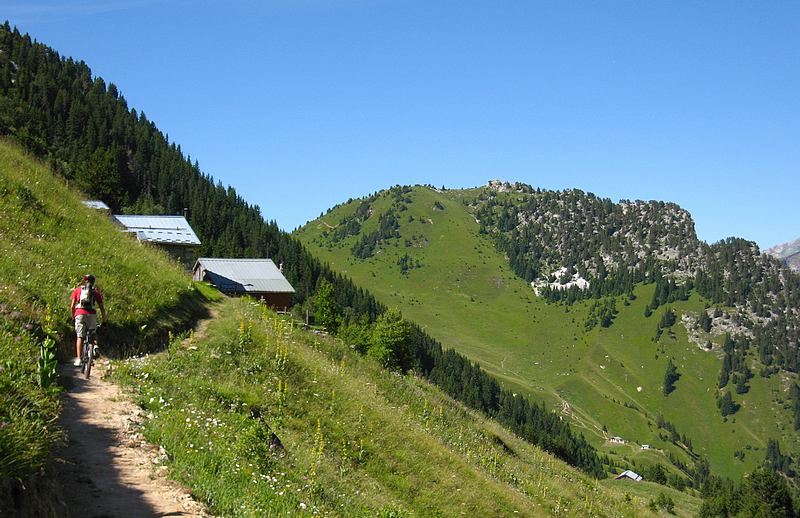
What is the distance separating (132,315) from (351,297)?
6845 inches

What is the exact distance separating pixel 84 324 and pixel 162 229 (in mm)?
58315

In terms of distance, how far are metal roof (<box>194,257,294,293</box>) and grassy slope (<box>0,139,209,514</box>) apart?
49.0 metres

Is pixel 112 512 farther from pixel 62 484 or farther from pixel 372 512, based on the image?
pixel 372 512

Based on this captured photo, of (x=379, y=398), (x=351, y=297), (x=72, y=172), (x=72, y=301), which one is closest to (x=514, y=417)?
(x=351, y=297)

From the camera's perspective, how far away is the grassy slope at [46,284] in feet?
32.4

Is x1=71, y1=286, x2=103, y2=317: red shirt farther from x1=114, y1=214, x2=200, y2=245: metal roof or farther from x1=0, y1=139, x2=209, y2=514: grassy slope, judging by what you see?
x1=114, y1=214, x2=200, y2=245: metal roof

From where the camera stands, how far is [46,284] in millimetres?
19031

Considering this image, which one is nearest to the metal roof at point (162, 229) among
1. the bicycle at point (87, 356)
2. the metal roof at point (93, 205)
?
the metal roof at point (93, 205)

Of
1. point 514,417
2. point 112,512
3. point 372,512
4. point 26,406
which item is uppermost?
point 26,406

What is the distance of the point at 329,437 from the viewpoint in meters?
19.6

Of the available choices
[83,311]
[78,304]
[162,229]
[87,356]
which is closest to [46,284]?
[78,304]

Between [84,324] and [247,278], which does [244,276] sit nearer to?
[247,278]

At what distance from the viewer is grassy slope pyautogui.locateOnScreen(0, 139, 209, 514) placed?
32.4ft

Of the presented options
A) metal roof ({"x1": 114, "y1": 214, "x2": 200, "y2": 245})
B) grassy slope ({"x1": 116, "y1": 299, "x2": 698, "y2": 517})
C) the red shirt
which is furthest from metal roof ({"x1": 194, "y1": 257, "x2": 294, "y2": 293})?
the red shirt
